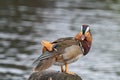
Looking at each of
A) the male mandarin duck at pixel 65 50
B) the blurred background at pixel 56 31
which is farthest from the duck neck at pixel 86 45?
the blurred background at pixel 56 31

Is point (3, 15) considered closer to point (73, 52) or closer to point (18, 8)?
point (18, 8)

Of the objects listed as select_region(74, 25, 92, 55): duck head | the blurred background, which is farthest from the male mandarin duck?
the blurred background

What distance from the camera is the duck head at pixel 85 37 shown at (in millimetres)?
6371

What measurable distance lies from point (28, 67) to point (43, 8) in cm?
995

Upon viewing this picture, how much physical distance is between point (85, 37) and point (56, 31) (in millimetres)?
14652

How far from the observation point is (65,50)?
645cm

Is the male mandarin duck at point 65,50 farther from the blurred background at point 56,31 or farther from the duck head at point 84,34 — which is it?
the blurred background at point 56,31

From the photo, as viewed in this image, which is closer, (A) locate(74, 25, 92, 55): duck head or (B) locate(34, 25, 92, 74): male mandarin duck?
(B) locate(34, 25, 92, 74): male mandarin duck

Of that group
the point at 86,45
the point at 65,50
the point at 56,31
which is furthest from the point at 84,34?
the point at 56,31

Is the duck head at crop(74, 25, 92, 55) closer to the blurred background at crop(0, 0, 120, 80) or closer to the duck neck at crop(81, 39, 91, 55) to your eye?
the duck neck at crop(81, 39, 91, 55)

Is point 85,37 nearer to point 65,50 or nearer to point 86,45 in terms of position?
point 86,45

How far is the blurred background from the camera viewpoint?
53.7 feet

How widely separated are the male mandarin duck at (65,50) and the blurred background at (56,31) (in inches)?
340

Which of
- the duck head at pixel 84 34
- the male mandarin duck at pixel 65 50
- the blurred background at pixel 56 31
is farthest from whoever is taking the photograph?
the blurred background at pixel 56 31
